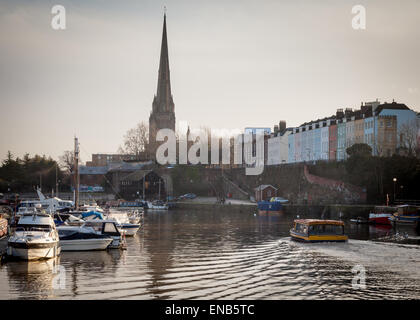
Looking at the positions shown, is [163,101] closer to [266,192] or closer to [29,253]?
[266,192]

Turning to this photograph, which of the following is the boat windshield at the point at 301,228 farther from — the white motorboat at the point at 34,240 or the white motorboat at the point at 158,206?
the white motorboat at the point at 158,206

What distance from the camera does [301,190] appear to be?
82.3 meters

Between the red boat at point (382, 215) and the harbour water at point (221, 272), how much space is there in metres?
15.9

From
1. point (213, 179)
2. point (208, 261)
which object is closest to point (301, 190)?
point (213, 179)

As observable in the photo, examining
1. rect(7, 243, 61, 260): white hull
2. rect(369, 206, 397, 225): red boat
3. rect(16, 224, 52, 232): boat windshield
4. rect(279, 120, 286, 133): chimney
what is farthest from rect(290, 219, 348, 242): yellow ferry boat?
rect(279, 120, 286, 133): chimney

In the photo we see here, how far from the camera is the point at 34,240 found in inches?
1085

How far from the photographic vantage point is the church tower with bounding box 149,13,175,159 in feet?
462

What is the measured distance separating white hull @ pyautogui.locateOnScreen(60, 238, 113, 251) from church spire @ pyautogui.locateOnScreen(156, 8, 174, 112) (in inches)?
4349

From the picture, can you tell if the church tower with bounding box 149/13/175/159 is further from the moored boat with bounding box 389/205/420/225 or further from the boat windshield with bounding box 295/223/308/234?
the boat windshield with bounding box 295/223/308/234

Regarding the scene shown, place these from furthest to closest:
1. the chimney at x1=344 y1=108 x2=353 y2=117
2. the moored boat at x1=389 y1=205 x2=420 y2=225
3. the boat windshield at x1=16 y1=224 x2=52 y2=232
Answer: the chimney at x1=344 y1=108 x2=353 y2=117 → the moored boat at x1=389 y1=205 x2=420 y2=225 → the boat windshield at x1=16 y1=224 x2=52 y2=232

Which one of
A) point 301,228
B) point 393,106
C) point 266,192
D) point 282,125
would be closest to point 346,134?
point 393,106

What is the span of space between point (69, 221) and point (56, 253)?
1248 centimetres

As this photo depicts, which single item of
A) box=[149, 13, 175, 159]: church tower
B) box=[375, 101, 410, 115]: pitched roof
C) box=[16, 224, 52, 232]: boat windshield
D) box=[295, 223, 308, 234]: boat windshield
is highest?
box=[149, 13, 175, 159]: church tower
